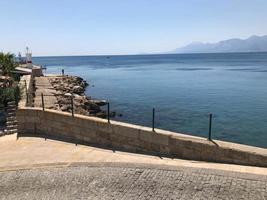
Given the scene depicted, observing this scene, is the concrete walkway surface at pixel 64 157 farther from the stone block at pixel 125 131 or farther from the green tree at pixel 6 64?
the green tree at pixel 6 64

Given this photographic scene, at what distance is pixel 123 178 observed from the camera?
9.66 metres

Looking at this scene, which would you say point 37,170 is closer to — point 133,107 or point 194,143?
point 194,143

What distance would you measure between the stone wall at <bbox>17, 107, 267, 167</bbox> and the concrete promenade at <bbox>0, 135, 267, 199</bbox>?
0.39 metres

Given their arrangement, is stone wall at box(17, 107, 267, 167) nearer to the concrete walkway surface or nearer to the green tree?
the concrete walkway surface

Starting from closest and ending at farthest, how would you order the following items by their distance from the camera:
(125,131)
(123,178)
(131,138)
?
(123,178), (131,138), (125,131)

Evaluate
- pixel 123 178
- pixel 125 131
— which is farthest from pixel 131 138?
pixel 123 178

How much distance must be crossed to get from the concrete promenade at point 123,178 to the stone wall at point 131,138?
39cm

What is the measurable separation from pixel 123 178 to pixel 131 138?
3010mm

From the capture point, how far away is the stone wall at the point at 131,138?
1038cm

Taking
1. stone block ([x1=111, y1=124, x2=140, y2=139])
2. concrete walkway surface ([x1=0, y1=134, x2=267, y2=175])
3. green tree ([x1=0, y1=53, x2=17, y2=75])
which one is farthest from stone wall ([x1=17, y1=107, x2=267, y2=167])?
green tree ([x1=0, y1=53, x2=17, y2=75])

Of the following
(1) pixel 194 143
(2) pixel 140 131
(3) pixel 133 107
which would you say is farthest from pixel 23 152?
(3) pixel 133 107

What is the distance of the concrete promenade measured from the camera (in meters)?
8.62

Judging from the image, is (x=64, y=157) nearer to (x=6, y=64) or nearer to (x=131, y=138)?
(x=131, y=138)

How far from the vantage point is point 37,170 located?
422 inches
